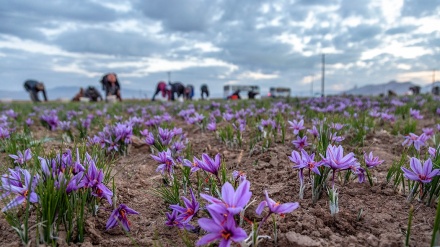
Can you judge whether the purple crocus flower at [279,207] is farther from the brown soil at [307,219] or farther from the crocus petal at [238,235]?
the brown soil at [307,219]

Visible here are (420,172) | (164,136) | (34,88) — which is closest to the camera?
(420,172)

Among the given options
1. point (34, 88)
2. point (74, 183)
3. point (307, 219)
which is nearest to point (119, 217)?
point (74, 183)

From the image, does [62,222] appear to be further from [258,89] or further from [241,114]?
[258,89]

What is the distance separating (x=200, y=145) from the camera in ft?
13.7

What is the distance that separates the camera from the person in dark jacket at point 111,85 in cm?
2563

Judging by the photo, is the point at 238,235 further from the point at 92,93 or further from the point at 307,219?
the point at 92,93

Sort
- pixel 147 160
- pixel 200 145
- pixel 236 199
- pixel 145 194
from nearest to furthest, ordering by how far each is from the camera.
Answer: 1. pixel 236 199
2. pixel 145 194
3. pixel 147 160
4. pixel 200 145

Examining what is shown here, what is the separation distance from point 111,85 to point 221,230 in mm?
26195

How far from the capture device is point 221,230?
1265 millimetres

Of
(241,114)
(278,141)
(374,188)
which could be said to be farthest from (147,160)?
(241,114)

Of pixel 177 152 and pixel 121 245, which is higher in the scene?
pixel 177 152

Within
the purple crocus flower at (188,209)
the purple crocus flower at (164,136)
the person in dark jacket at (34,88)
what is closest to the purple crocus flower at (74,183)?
the purple crocus flower at (188,209)

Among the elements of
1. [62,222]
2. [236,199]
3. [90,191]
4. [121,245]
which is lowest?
[121,245]

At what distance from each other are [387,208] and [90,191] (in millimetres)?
1731
